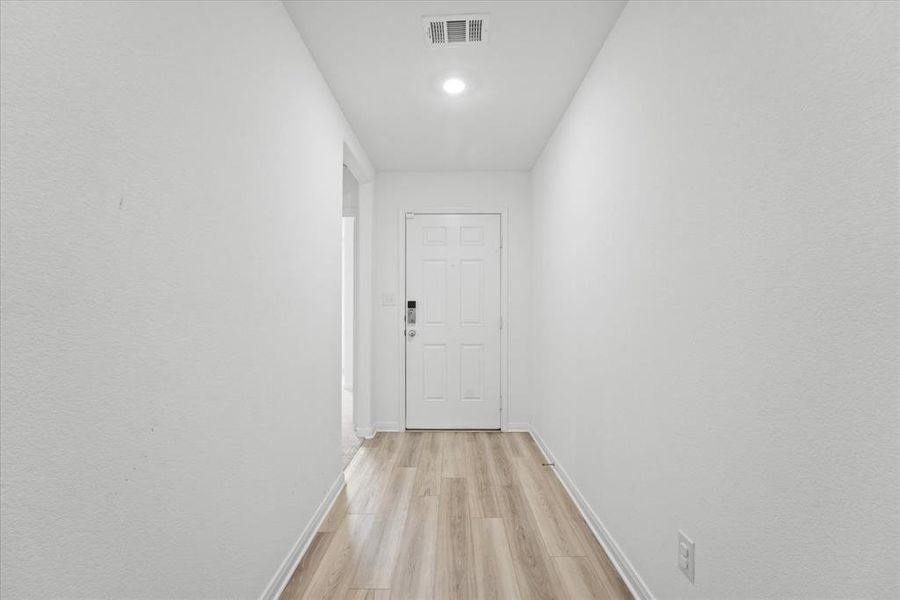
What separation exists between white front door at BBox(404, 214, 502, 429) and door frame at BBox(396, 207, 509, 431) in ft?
0.12

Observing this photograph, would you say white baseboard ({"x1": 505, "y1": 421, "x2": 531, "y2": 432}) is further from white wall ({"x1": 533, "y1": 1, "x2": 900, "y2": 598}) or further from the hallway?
white wall ({"x1": 533, "y1": 1, "x2": 900, "y2": 598})

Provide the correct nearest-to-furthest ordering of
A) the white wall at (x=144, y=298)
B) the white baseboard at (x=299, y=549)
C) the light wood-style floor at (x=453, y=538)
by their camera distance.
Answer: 1. the white wall at (x=144, y=298)
2. the white baseboard at (x=299, y=549)
3. the light wood-style floor at (x=453, y=538)

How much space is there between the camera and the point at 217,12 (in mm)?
1288

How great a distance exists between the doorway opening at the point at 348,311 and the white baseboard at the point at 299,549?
2.25ft

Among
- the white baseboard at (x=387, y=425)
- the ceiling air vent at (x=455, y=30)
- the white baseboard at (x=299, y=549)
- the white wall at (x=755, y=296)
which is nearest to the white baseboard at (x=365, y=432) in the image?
the white baseboard at (x=387, y=425)

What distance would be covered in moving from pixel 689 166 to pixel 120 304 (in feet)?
5.03

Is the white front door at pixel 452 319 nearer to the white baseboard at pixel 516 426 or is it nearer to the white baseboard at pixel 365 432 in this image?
the white baseboard at pixel 516 426

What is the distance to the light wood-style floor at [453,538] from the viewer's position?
5.84ft

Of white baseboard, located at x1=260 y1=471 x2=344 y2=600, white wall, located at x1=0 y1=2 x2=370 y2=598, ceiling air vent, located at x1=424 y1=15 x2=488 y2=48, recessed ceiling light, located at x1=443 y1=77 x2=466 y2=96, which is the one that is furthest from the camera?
recessed ceiling light, located at x1=443 y1=77 x2=466 y2=96

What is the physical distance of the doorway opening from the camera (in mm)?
3713

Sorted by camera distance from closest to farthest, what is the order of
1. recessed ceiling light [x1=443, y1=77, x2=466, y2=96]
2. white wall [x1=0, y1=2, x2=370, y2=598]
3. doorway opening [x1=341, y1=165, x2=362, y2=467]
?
white wall [x1=0, y1=2, x2=370, y2=598] < recessed ceiling light [x1=443, y1=77, x2=466, y2=96] < doorway opening [x1=341, y1=165, x2=362, y2=467]

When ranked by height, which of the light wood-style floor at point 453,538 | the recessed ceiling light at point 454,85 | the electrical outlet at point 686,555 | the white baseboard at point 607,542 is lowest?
the light wood-style floor at point 453,538

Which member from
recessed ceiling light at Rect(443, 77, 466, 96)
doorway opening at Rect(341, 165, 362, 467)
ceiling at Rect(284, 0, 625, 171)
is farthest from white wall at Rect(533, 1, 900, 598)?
doorway opening at Rect(341, 165, 362, 467)

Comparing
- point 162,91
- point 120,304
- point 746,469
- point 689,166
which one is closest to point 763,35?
point 689,166
